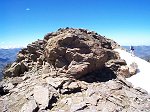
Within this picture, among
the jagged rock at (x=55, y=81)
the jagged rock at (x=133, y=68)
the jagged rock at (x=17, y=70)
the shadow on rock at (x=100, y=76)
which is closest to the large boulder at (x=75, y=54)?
the shadow on rock at (x=100, y=76)

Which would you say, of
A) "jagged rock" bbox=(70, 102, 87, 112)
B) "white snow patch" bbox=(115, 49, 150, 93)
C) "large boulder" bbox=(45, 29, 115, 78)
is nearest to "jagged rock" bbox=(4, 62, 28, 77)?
"large boulder" bbox=(45, 29, 115, 78)

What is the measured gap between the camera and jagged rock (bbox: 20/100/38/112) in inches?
963

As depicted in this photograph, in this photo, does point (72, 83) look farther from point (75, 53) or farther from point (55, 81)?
point (75, 53)

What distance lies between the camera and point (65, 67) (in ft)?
108

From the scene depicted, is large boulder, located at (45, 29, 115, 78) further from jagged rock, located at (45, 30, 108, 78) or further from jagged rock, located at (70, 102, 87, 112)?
jagged rock, located at (70, 102, 87, 112)

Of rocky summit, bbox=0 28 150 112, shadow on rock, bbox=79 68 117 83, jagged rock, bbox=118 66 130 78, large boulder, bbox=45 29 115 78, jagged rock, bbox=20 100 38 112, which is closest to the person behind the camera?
jagged rock, bbox=20 100 38 112

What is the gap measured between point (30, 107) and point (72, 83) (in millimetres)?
6975

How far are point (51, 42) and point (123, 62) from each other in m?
12.7

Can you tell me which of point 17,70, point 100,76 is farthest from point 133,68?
point 17,70

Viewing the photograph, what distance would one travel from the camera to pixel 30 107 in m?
24.8

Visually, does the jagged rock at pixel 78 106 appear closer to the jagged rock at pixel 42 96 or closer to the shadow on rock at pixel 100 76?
the jagged rock at pixel 42 96

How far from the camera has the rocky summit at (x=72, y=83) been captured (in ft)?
84.0

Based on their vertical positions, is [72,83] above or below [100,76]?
below

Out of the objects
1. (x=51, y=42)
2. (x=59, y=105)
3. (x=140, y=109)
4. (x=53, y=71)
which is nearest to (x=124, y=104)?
(x=140, y=109)
